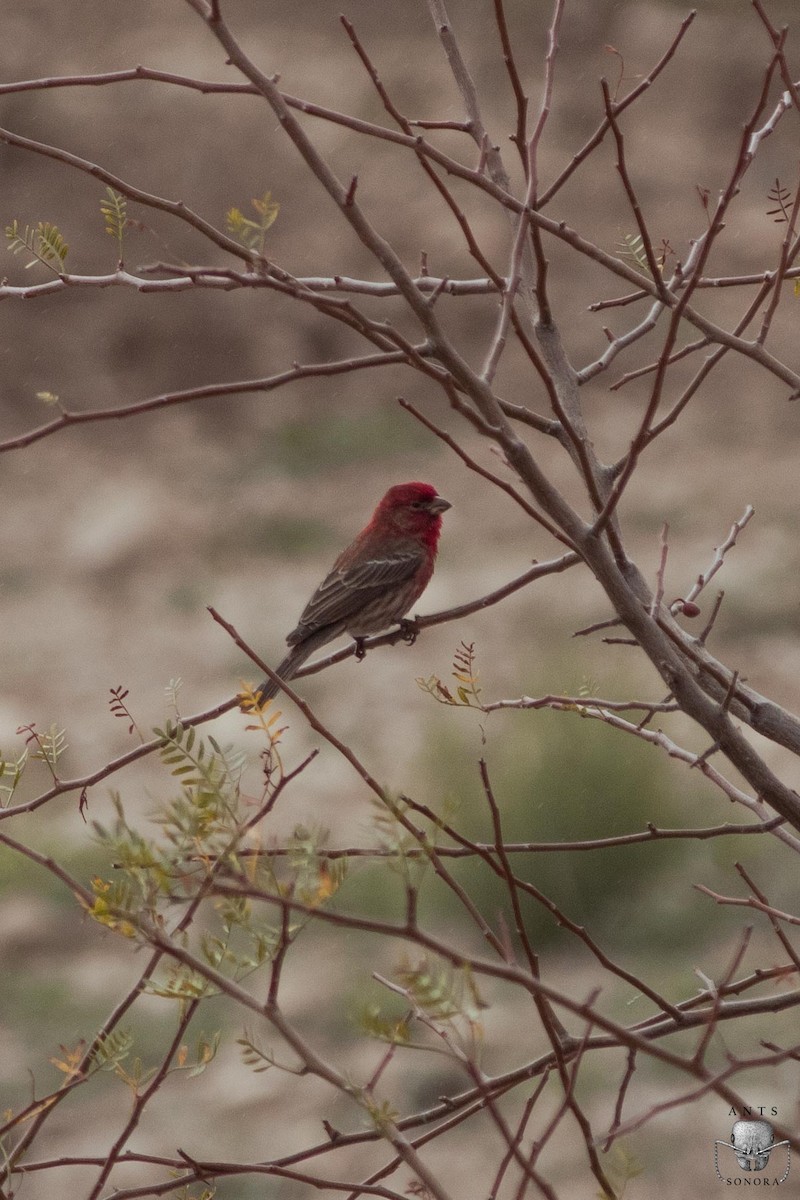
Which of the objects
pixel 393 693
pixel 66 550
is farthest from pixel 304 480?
pixel 393 693

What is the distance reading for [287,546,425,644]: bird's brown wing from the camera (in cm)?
500

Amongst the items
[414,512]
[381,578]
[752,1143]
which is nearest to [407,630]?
[381,578]

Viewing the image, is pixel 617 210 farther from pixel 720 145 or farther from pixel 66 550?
pixel 66 550

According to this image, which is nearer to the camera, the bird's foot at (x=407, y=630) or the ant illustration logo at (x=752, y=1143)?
the ant illustration logo at (x=752, y=1143)

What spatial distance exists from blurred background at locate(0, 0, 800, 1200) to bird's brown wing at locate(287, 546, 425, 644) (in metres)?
3.33

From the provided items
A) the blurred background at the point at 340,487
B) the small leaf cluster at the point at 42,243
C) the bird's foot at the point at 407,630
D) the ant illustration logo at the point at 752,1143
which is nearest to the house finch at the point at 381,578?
the bird's foot at the point at 407,630

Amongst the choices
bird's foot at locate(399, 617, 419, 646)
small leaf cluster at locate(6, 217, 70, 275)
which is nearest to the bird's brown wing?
bird's foot at locate(399, 617, 419, 646)

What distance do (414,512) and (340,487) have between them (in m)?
8.16

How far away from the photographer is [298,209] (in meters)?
14.9

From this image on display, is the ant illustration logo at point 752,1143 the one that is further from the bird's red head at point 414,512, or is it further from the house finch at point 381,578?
the bird's red head at point 414,512

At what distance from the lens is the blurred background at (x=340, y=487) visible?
8.32m

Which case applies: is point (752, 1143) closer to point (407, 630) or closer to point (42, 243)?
point (42, 243)

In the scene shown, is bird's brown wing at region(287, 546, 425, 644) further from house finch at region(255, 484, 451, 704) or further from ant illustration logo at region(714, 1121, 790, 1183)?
ant illustration logo at region(714, 1121, 790, 1183)

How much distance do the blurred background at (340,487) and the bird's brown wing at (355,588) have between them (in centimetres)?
333
